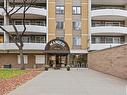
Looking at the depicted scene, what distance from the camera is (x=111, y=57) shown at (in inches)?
1117

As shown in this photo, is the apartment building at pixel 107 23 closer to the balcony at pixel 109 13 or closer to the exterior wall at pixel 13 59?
the balcony at pixel 109 13

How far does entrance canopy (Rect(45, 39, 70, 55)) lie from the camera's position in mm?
45116

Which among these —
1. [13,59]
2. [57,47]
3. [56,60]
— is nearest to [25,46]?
[13,59]

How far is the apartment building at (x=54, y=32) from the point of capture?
158 feet

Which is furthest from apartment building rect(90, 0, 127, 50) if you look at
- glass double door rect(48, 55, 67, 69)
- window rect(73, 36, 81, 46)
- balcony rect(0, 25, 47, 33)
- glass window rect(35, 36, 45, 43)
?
balcony rect(0, 25, 47, 33)

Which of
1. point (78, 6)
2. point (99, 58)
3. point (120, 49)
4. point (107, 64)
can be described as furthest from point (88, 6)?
point (120, 49)

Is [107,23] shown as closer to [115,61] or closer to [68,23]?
[68,23]

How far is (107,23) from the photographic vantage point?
2010 inches

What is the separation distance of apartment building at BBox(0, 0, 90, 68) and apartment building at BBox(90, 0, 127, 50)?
1680 mm

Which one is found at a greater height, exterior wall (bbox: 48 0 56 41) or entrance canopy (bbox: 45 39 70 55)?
exterior wall (bbox: 48 0 56 41)

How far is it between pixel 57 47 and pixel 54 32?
484cm

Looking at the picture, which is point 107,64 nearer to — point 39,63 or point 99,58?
point 99,58

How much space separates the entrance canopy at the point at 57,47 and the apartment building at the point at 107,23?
16.3 feet

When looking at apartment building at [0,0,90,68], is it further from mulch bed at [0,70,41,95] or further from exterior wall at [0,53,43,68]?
mulch bed at [0,70,41,95]
